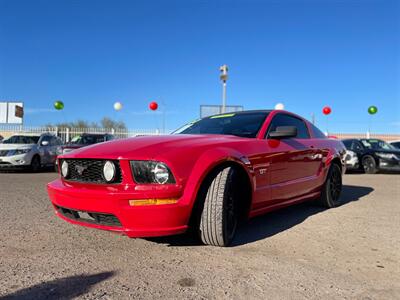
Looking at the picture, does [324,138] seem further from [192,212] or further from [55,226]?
[55,226]

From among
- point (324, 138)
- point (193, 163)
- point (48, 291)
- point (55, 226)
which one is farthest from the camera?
point (324, 138)

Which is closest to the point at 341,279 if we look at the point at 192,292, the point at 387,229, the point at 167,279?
the point at 192,292

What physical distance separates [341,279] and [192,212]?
1.27 meters

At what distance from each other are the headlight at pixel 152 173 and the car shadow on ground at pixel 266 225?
82 cm

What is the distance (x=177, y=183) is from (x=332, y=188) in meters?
3.31

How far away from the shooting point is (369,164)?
1159 cm

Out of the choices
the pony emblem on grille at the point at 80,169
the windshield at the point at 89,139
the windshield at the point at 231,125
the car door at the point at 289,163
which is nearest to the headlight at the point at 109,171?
the pony emblem on grille at the point at 80,169

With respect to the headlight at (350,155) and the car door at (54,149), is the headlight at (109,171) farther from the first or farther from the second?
the headlight at (350,155)

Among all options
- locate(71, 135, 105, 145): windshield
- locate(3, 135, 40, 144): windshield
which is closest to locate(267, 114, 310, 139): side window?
locate(71, 135, 105, 145): windshield

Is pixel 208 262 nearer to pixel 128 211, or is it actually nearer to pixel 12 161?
pixel 128 211

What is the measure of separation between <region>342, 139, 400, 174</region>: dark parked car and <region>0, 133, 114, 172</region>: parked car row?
8.91 metres

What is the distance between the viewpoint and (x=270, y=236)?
353 cm

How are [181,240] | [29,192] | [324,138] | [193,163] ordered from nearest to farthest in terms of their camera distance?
[193,163] < [181,240] < [324,138] < [29,192]

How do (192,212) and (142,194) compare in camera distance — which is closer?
(142,194)
